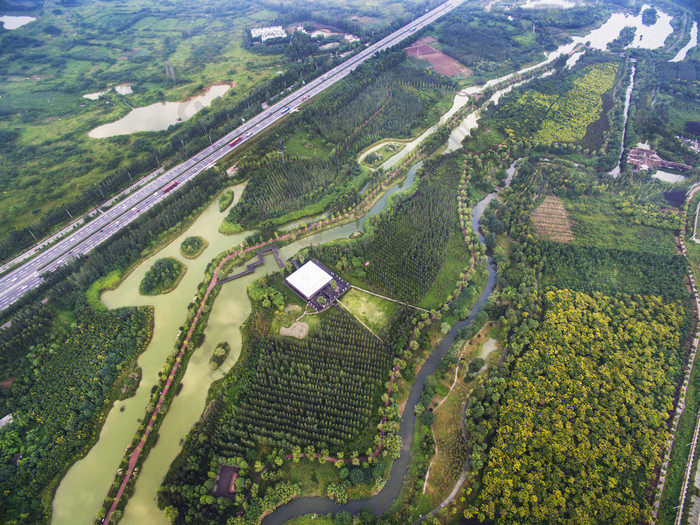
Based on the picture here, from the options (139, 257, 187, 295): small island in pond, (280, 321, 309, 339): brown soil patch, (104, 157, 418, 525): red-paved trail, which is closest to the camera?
(104, 157, 418, 525): red-paved trail

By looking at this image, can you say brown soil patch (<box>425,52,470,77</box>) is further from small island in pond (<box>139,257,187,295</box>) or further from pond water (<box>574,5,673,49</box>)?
small island in pond (<box>139,257,187,295</box>)

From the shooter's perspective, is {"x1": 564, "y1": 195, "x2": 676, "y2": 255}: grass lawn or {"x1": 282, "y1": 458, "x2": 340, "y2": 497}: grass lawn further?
{"x1": 564, "y1": 195, "x2": 676, "y2": 255}: grass lawn

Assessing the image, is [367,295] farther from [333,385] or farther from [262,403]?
[262,403]

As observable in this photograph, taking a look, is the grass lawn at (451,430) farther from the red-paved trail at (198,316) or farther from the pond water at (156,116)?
the pond water at (156,116)

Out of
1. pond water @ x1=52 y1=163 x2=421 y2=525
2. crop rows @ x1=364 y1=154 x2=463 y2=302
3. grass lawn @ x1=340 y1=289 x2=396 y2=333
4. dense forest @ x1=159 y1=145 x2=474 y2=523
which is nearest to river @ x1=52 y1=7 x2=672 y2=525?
pond water @ x1=52 y1=163 x2=421 y2=525

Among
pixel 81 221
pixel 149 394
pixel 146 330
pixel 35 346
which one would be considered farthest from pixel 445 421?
pixel 81 221

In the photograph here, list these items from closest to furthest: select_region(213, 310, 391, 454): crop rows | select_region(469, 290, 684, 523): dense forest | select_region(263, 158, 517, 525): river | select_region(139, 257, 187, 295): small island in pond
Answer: select_region(469, 290, 684, 523): dense forest
select_region(263, 158, 517, 525): river
select_region(213, 310, 391, 454): crop rows
select_region(139, 257, 187, 295): small island in pond
